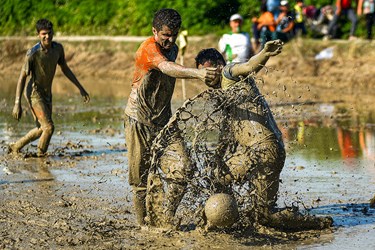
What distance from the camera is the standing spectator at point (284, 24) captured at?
2220cm

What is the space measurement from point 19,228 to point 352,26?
15.1 meters

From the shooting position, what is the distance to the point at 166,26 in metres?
8.22

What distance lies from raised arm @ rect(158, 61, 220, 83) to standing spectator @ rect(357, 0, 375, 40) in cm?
1483

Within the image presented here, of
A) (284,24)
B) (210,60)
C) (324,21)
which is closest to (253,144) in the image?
(210,60)

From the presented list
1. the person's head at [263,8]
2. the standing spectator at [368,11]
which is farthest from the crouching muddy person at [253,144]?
the person's head at [263,8]

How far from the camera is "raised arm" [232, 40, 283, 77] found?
7891 millimetres

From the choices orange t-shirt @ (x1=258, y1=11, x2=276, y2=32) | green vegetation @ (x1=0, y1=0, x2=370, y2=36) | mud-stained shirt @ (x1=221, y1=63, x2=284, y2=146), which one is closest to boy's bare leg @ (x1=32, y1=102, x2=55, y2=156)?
mud-stained shirt @ (x1=221, y1=63, x2=284, y2=146)

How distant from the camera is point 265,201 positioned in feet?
27.8

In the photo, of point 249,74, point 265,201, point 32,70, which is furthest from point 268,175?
point 32,70

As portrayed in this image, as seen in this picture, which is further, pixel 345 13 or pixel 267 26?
pixel 345 13

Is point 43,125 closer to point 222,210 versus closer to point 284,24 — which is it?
point 222,210

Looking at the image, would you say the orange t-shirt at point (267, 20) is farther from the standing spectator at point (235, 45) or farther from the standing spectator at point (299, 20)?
the standing spectator at point (235, 45)

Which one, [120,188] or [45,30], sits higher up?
[45,30]

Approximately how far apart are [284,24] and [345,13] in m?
1.70
